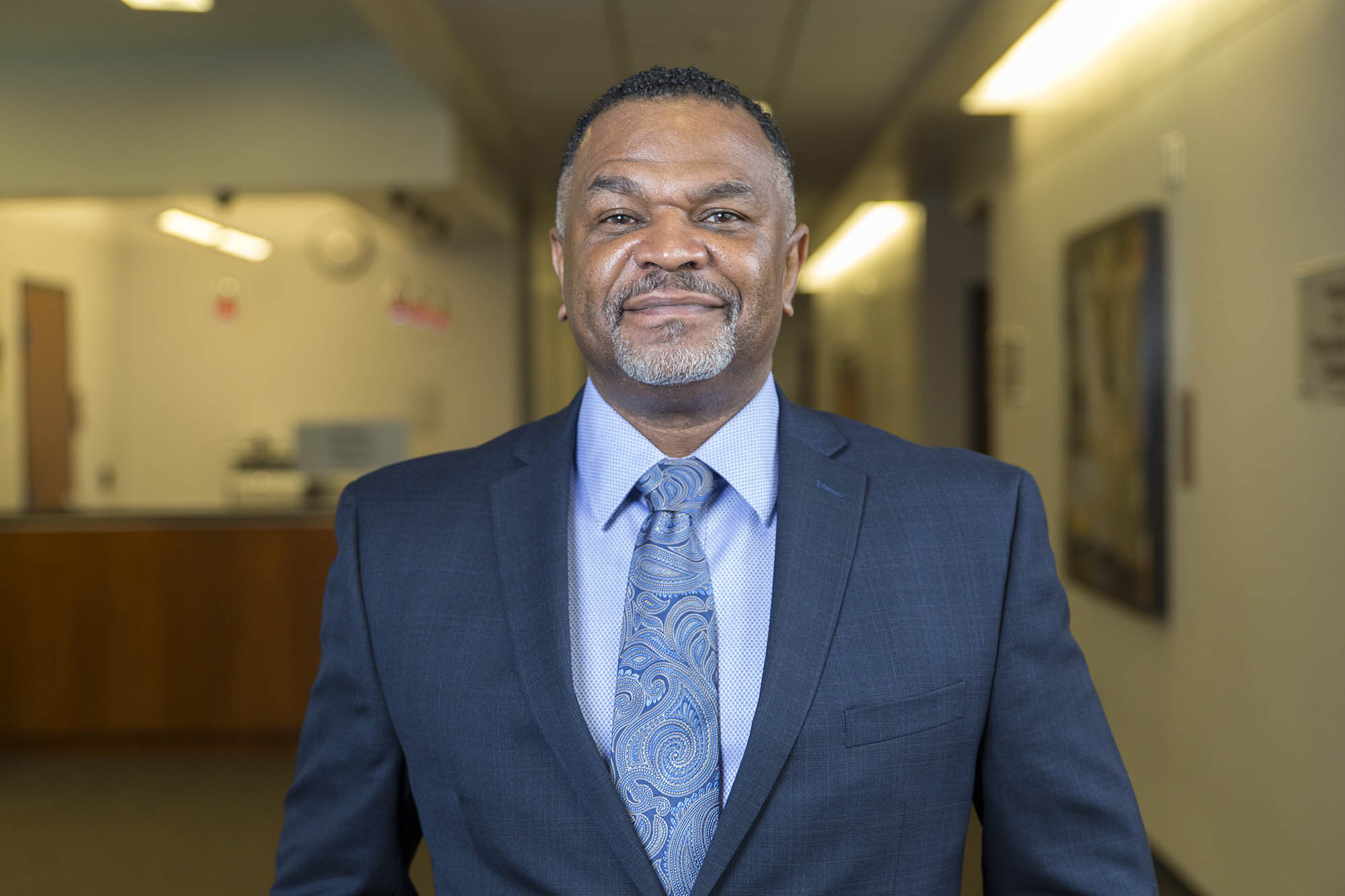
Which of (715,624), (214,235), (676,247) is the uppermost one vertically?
(214,235)

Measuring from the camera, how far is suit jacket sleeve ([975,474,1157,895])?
42.8 inches

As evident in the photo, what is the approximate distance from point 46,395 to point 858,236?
21.9ft

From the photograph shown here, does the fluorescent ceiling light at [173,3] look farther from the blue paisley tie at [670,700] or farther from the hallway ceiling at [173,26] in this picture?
the blue paisley tie at [670,700]

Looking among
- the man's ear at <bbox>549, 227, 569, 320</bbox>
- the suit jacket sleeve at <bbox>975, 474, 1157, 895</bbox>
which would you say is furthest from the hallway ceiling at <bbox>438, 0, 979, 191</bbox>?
the suit jacket sleeve at <bbox>975, 474, 1157, 895</bbox>

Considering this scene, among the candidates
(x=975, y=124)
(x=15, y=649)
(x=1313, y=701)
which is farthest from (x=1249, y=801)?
(x=15, y=649)

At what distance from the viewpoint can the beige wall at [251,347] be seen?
27.3 ft

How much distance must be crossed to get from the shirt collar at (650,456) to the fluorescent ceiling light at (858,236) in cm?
641

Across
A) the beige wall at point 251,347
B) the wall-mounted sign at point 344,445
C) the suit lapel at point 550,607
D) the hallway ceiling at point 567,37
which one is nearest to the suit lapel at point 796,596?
the suit lapel at point 550,607

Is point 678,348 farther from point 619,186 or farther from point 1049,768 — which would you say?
point 1049,768

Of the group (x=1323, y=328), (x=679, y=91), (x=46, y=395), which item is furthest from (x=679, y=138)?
(x=46, y=395)

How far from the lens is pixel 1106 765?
3.59ft

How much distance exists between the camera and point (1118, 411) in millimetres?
3967

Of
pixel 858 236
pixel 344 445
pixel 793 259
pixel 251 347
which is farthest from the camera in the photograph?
pixel 858 236

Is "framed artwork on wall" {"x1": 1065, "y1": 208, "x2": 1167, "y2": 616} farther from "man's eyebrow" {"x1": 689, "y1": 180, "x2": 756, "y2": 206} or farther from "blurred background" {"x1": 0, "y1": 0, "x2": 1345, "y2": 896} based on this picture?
"man's eyebrow" {"x1": 689, "y1": 180, "x2": 756, "y2": 206}
